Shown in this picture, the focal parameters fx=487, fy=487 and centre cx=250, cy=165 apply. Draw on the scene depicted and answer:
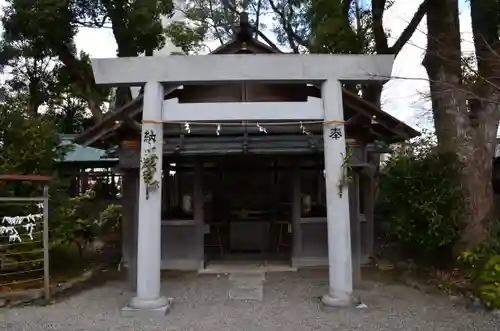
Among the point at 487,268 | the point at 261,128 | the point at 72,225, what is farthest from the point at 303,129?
the point at 72,225

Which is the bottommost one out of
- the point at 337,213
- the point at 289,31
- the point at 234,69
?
the point at 337,213

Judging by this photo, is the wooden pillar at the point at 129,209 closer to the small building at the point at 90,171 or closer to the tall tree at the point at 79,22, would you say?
the tall tree at the point at 79,22

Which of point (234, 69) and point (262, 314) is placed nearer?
point (262, 314)

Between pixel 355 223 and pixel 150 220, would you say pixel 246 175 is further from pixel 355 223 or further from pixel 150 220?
pixel 150 220

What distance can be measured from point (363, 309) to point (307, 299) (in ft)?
3.59

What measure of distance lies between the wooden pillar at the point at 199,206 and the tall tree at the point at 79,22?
23.1 ft

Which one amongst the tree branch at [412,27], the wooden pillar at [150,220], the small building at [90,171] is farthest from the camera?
the small building at [90,171]

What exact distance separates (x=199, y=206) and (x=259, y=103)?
3.64m

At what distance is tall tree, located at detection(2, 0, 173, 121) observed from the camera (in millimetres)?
14211

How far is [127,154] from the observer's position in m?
8.94

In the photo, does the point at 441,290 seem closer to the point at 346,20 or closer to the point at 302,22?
the point at 346,20

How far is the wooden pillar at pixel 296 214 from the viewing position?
9.80m

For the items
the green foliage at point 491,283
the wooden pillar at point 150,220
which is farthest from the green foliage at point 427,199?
the wooden pillar at point 150,220

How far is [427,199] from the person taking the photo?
8.66 metres
